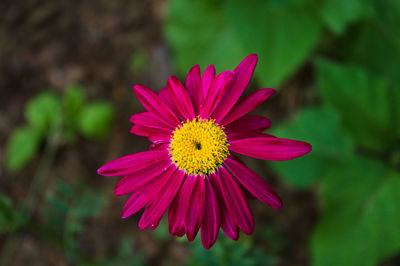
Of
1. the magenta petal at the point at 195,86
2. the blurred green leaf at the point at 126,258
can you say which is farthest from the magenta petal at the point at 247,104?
the blurred green leaf at the point at 126,258

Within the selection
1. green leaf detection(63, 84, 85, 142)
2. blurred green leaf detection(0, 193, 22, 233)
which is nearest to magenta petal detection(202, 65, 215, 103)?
blurred green leaf detection(0, 193, 22, 233)

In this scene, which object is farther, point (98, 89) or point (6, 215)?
point (98, 89)

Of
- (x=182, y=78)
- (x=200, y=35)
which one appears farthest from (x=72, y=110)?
(x=200, y=35)

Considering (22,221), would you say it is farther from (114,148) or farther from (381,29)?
(381,29)

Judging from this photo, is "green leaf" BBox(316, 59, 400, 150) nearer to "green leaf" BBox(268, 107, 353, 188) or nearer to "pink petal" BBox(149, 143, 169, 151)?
"green leaf" BBox(268, 107, 353, 188)

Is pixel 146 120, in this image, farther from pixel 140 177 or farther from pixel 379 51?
pixel 379 51
